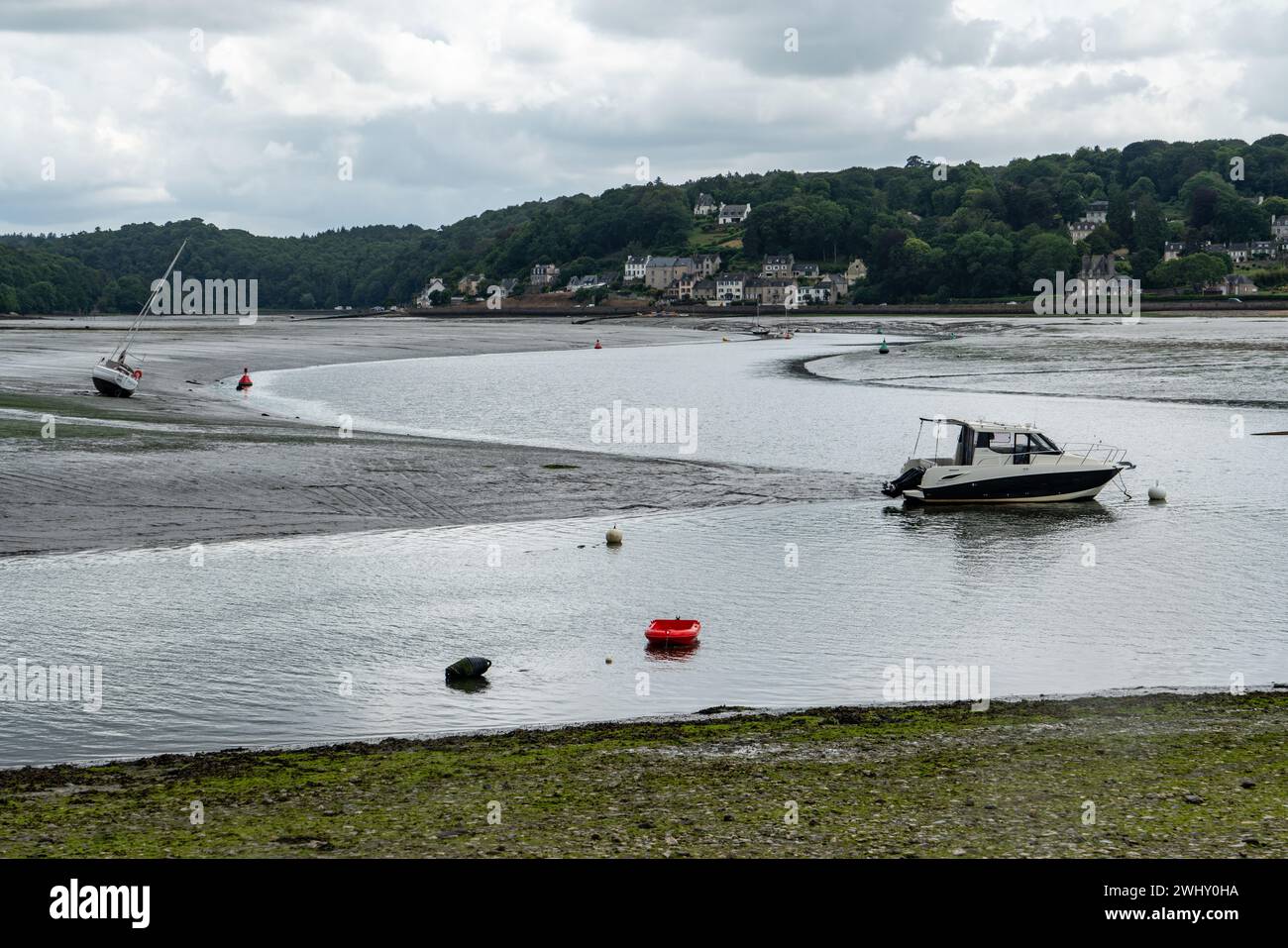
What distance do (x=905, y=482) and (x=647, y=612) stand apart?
15.4m

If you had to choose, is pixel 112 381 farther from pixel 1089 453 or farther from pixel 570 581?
pixel 1089 453

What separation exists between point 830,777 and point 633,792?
6.69 ft

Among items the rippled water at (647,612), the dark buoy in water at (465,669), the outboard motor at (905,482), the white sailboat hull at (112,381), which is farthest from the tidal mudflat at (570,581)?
the white sailboat hull at (112,381)

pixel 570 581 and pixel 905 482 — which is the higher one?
A: pixel 905 482

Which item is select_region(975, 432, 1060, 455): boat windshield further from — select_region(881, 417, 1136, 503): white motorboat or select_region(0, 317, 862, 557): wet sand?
select_region(0, 317, 862, 557): wet sand

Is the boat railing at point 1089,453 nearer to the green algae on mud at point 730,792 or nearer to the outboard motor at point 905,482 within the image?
the outboard motor at point 905,482

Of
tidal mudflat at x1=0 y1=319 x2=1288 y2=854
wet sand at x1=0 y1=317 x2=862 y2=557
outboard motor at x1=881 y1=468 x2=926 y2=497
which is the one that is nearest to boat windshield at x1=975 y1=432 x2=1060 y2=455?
tidal mudflat at x1=0 y1=319 x2=1288 y2=854

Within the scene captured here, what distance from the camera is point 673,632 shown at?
70.3 feet

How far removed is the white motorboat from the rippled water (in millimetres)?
675

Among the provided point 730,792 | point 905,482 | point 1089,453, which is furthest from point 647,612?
point 1089,453

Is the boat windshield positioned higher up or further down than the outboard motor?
higher up

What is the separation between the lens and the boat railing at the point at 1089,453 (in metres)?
37.8

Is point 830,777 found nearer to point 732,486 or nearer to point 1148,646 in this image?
point 1148,646

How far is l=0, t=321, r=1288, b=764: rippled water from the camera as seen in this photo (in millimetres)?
18375
